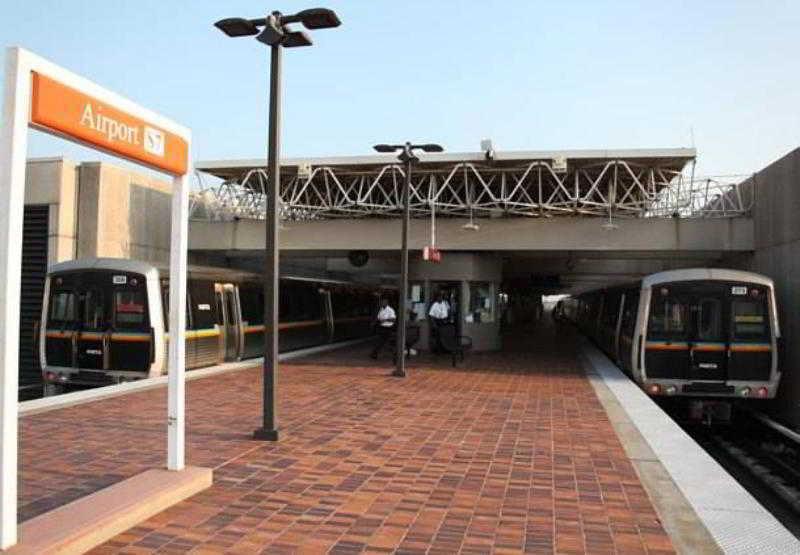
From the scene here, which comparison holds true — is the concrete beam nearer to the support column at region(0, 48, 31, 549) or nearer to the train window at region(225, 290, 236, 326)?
the train window at region(225, 290, 236, 326)

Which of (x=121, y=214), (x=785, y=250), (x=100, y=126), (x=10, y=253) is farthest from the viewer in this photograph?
(x=121, y=214)

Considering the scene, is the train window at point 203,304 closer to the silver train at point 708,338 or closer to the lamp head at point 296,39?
the lamp head at point 296,39

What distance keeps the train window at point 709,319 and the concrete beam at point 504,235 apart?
6.07 m

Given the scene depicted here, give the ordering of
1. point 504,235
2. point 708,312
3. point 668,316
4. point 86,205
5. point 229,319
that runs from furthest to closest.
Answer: point 504,235 → point 86,205 → point 229,319 → point 668,316 → point 708,312

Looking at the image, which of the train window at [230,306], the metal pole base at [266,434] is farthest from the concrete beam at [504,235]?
the metal pole base at [266,434]

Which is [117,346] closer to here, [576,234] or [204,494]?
[204,494]

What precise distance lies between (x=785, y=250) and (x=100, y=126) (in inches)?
632

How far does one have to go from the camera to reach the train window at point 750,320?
13.9 metres

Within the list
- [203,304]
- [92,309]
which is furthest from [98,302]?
[203,304]

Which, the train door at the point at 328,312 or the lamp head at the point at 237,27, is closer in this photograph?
the lamp head at the point at 237,27

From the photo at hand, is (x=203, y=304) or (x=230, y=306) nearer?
(x=203, y=304)

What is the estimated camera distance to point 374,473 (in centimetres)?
642

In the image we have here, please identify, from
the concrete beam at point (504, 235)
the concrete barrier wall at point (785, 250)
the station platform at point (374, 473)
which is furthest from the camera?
the concrete beam at point (504, 235)

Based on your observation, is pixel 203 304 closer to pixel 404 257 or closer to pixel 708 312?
pixel 404 257
